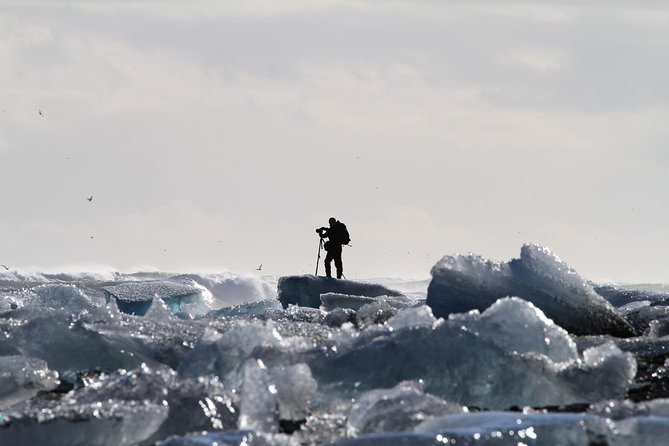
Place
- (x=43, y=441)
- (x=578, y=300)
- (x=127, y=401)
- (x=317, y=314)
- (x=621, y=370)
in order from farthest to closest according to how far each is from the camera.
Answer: (x=317, y=314), (x=578, y=300), (x=621, y=370), (x=127, y=401), (x=43, y=441)

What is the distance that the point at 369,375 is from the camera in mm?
4035

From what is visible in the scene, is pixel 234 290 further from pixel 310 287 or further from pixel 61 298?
pixel 61 298

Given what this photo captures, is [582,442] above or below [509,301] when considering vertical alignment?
below

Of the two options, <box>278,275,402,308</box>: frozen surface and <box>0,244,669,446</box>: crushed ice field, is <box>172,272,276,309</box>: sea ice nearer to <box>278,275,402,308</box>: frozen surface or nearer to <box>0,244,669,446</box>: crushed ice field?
A: <box>278,275,402,308</box>: frozen surface

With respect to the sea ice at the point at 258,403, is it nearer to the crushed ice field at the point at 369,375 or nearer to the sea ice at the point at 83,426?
the crushed ice field at the point at 369,375

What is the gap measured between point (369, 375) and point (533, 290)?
253 cm

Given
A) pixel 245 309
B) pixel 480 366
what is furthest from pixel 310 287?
pixel 480 366

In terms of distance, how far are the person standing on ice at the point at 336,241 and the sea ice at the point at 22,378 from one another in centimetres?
1174

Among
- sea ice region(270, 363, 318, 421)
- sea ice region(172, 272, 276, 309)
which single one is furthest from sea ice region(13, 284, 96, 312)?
sea ice region(172, 272, 276, 309)

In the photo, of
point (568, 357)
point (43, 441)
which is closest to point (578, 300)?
point (568, 357)

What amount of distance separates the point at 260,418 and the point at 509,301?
1.46m

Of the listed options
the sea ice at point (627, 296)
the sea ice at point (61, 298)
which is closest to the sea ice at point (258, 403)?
the sea ice at point (61, 298)

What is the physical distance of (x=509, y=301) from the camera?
14.2 feet

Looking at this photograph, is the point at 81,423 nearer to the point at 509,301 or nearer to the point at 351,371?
the point at 351,371
